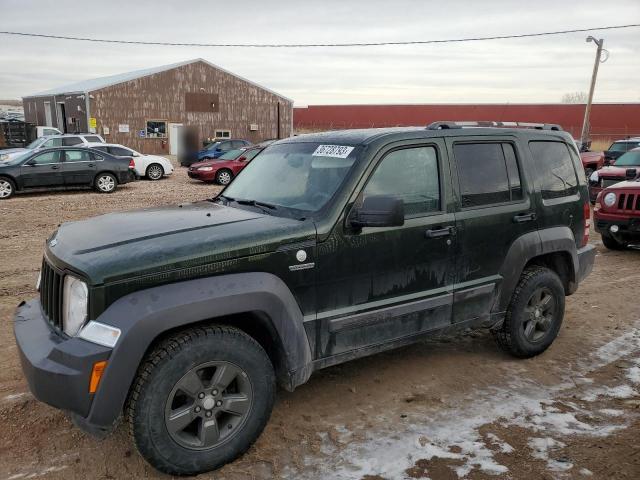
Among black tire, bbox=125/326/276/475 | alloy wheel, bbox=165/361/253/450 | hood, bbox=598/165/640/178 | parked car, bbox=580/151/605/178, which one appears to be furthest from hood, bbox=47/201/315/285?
parked car, bbox=580/151/605/178

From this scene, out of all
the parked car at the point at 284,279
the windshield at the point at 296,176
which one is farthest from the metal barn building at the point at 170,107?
the parked car at the point at 284,279

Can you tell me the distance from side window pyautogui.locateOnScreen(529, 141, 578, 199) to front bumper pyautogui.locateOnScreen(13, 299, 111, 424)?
3721 mm

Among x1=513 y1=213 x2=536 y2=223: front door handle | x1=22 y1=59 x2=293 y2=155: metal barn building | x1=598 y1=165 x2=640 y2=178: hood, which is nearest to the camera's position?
x1=513 y1=213 x2=536 y2=223: front door handle

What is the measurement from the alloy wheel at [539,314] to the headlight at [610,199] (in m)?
4.84

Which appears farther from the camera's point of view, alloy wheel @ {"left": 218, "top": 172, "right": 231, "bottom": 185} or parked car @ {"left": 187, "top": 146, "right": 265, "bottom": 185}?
alloy wheel @ {"left": 218, "top": 172, "right": 231, "bottom": 185}

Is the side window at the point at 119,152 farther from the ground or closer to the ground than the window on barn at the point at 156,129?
closer to the ground

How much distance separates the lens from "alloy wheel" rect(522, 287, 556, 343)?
4.56 meters

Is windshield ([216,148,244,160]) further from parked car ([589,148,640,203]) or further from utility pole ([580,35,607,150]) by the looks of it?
utility pole ([580,35,607,150])

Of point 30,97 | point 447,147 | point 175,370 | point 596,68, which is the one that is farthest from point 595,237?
point 30,97

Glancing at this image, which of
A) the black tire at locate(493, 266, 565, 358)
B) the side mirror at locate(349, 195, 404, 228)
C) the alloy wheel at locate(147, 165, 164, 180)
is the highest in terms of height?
the side mirror at locate(349, 195, 404, 228)

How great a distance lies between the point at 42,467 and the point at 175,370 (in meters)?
1.10

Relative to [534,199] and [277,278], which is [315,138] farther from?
[534,199]

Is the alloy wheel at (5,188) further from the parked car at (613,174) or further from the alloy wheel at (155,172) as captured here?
the parked car at (613,174)

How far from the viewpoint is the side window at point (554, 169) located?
4.54m
